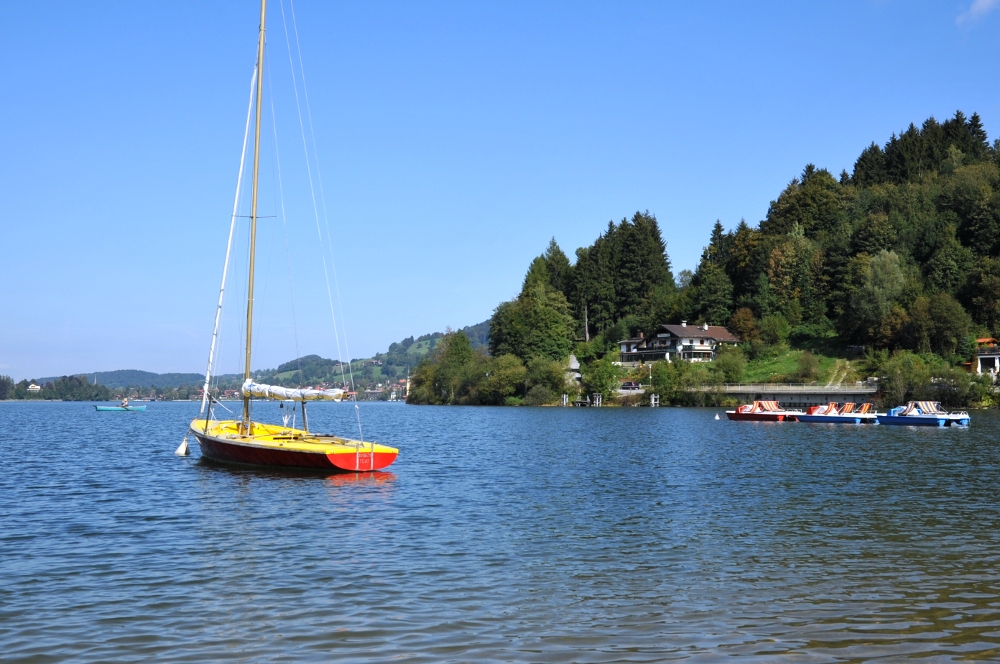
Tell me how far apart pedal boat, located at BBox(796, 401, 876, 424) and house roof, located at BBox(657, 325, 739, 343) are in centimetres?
5111

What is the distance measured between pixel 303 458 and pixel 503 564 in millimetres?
16420

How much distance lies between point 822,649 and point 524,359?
125 meters

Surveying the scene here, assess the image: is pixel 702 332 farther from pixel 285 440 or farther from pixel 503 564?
pixel 503 564

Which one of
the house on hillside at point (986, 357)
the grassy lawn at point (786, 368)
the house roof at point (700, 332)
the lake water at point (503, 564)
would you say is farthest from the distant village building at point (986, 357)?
the lake water at point (503, 564)

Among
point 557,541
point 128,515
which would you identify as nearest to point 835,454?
point 557,541

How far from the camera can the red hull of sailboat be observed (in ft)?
102

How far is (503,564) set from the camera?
1662 centimetres

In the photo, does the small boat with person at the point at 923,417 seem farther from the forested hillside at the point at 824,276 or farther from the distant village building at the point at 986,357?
the distant village building at the point at 986,357

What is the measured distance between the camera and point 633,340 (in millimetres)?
139250

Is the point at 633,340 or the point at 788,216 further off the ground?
the point at 788,216

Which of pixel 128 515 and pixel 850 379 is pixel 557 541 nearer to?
pixel 128 515

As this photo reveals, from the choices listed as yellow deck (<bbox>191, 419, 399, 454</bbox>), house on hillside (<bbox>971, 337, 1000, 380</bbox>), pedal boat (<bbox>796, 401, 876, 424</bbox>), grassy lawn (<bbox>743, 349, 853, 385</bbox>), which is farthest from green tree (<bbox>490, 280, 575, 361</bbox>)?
yellow deck (<bbox>191, 419, 399, 454</bbox>)

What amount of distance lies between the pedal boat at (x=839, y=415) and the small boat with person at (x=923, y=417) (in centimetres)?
129

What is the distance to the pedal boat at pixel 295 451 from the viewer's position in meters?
31.1
